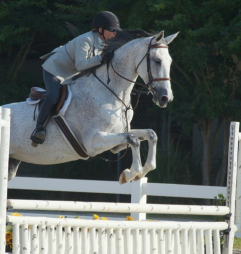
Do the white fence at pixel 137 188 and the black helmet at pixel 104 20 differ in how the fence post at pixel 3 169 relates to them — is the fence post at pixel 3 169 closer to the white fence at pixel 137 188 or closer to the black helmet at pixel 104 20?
the black helmet at pixel 104 20

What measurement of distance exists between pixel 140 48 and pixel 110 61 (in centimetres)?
37

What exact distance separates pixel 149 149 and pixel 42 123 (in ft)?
3.67

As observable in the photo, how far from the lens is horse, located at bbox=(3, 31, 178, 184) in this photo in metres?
6.18

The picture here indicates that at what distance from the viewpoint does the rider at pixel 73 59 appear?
6488mm

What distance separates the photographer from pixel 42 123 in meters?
6.54

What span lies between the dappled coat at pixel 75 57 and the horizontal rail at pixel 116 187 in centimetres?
296

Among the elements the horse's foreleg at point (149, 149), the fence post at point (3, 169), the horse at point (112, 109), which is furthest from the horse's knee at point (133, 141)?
the fence post at point (3, 169)

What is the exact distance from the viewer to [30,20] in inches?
516

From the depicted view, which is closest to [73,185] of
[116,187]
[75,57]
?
→ [116,187]

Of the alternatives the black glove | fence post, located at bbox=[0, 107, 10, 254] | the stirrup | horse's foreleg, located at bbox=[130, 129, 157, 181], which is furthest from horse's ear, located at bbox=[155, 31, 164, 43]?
fence post, located at bbox=[0, 107, 10, 254]

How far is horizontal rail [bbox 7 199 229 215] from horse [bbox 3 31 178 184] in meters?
0.93

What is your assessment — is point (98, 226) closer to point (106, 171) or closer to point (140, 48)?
point (140, 48)

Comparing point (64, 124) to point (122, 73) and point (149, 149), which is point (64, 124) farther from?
point (149, 149)

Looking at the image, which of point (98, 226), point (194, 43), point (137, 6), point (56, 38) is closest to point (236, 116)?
point (194, 43)
